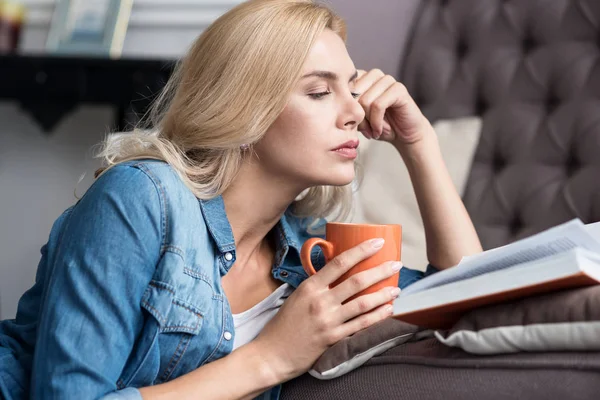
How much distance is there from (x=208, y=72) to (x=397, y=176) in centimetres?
73

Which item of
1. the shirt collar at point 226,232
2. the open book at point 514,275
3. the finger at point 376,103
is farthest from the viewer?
the finger at point 376,103

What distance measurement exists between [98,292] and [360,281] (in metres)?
0.30

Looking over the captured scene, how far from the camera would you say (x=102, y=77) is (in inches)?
83.1

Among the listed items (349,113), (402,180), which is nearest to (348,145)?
(349,113)

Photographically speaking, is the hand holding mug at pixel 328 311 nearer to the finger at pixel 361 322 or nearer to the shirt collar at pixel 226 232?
the finger at pixel 361 322

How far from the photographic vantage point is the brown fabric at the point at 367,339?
77 centimetres

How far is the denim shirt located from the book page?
1.06 feet

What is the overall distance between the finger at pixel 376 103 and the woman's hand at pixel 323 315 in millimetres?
335

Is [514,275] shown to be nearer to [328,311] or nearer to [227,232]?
[328,311]

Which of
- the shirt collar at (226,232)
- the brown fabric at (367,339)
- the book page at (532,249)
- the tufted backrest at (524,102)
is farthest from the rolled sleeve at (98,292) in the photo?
the tufted backrest at (524,102)

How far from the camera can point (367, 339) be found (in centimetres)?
77

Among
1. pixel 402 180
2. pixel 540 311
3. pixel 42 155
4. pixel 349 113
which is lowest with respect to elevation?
pixel 42 155

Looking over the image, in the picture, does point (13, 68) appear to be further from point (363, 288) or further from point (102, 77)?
point (363, 288)

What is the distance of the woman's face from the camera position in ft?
3.36
